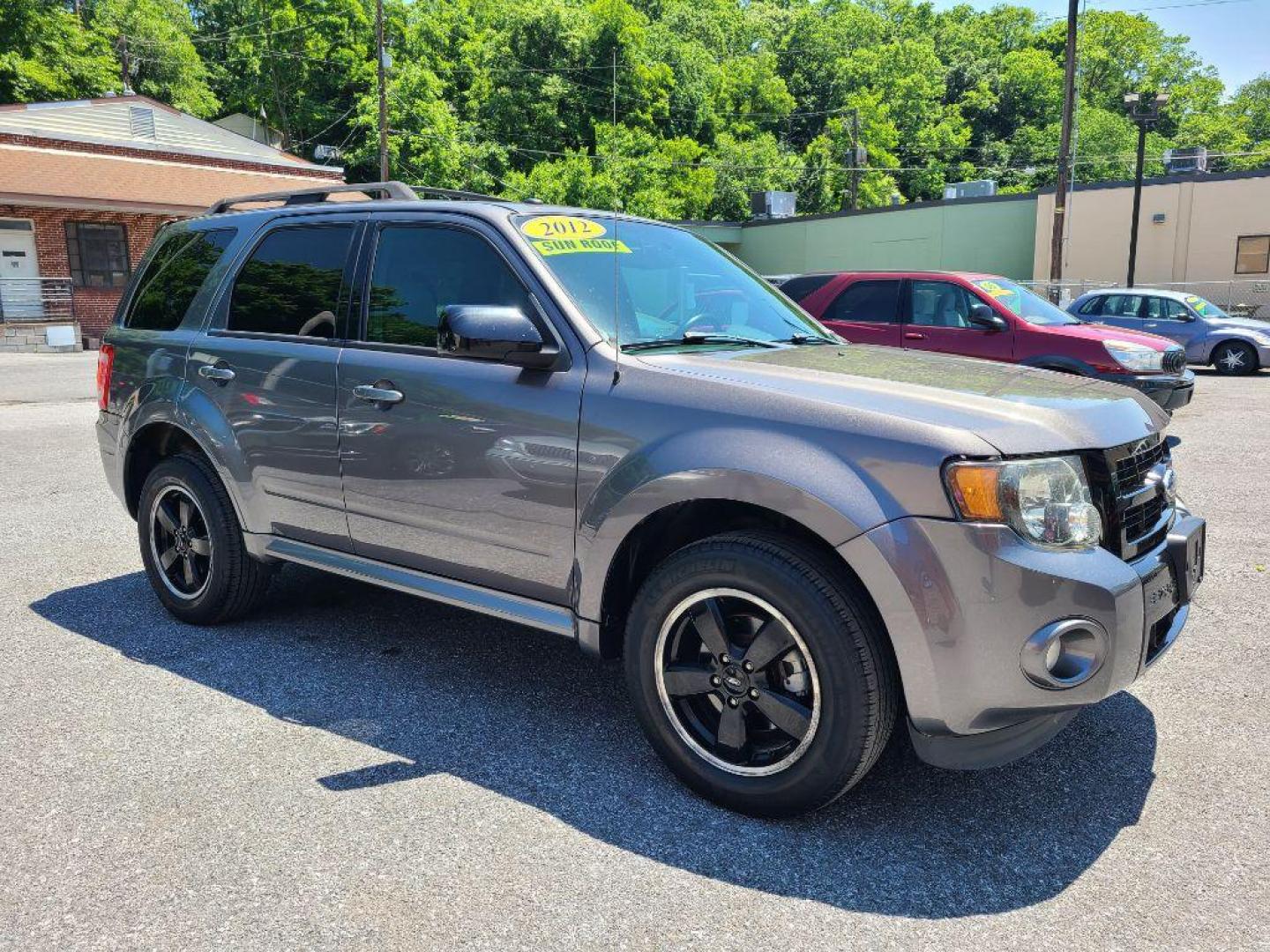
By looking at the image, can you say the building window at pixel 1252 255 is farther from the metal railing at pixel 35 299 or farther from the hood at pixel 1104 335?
the metal railing at pixel 35 299

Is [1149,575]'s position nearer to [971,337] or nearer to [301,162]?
[971,337]

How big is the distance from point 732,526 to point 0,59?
4938 cm

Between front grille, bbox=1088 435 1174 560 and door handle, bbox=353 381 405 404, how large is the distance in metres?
2.35

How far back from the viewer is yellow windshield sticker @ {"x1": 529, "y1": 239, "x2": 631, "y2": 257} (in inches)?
140

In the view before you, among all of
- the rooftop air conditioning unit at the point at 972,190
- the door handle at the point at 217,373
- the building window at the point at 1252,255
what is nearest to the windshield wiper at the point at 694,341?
the door handle at the point at 217,373

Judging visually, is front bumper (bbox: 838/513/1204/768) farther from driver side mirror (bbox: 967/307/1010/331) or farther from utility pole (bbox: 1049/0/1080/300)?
utility pole (bbox: 1049/0/1080/300)

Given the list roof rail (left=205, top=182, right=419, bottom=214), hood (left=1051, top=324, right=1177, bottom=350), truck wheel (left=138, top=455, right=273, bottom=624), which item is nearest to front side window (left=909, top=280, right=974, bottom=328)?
hood (left=1051, top=324, right=1177, bottom=350)

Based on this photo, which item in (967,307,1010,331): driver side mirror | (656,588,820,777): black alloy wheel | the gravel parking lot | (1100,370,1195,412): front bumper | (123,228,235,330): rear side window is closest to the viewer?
the gravel parking lot

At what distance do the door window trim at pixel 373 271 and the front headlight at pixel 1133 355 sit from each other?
883 cm

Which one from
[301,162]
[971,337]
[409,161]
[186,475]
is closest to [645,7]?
[409,161]

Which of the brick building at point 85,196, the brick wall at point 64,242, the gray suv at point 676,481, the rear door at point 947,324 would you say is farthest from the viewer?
the brick wall at point 64,242

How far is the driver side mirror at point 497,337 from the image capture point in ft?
10.3

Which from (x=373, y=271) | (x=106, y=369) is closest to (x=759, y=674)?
(x=373, y=271)

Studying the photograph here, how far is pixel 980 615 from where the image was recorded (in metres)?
2.54
